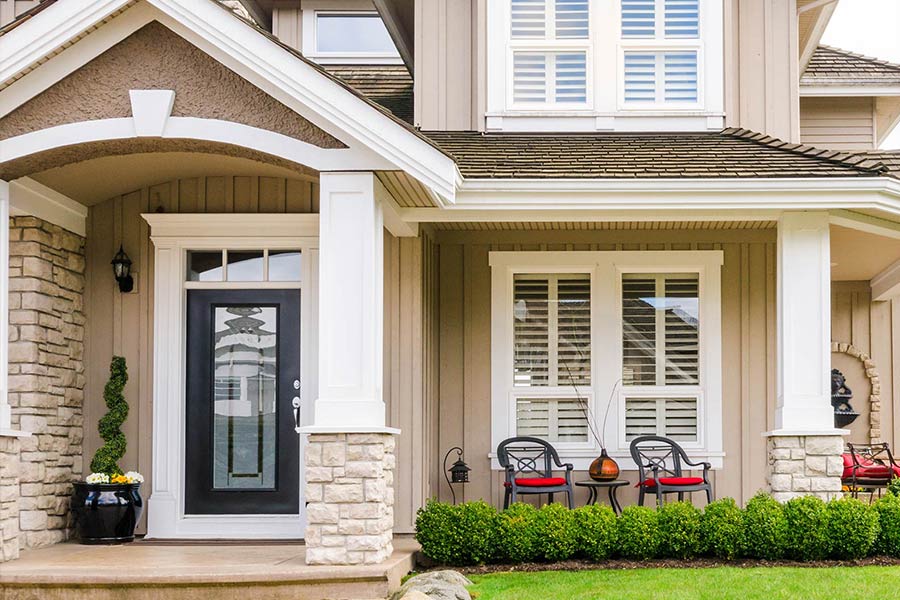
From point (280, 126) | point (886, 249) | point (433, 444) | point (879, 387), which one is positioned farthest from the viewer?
point (879, 387)

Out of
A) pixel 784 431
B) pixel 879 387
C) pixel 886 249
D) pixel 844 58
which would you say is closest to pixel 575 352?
pixel 784 431

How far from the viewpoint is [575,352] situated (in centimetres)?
1090

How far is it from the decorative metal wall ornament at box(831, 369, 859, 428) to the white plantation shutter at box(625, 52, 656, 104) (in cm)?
456

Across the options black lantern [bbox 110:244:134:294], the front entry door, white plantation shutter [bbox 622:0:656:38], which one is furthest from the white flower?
white plantation shutter [bbox 622:0:656:38]

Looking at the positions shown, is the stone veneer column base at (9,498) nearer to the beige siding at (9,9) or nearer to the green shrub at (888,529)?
the green shrub at (888,529)

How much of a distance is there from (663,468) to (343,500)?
352cm

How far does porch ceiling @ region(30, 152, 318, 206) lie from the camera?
9.29m

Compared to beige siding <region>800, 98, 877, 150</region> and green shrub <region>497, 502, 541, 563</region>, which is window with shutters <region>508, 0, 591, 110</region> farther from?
beige siding <region>800, 98, 877, 150</region>

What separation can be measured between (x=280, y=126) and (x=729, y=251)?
4502mm

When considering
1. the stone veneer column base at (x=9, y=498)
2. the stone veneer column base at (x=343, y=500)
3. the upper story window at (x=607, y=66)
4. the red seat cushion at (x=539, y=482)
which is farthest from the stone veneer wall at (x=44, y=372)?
the upper story window at (x=607, y=66)

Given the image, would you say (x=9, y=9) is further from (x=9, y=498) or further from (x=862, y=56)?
(x=862, y=56)

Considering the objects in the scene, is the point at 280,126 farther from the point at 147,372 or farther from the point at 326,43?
the point at 326,43

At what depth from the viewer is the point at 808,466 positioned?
30.0 feet

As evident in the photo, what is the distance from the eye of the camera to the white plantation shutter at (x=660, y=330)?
1084 cm
